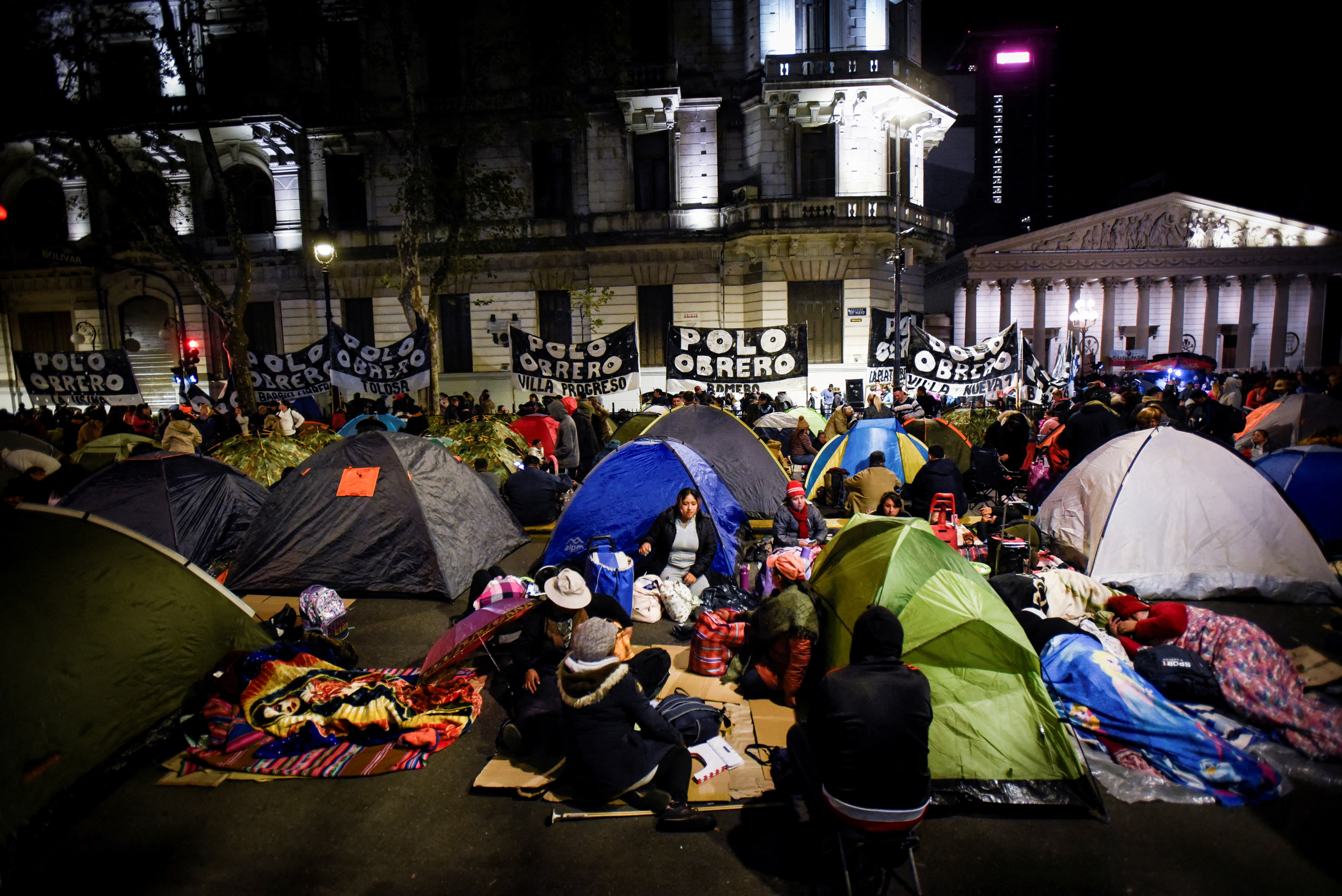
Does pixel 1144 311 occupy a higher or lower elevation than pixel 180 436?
higher

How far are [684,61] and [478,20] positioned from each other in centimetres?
735

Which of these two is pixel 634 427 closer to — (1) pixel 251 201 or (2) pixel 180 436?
(2) pixel 180 436

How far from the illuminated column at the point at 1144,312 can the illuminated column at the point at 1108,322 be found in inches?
54.1

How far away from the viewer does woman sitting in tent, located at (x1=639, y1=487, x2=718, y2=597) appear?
6930 mm

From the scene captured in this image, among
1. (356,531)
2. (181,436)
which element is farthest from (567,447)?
(181,436)

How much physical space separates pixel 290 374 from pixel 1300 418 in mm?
19568

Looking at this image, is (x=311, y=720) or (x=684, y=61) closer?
(x=311, y=720)

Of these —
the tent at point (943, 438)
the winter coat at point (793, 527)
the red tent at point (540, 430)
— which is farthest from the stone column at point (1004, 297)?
the winter coat at point (793, 527)

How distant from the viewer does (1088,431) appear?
942 cm

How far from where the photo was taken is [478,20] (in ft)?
74.6

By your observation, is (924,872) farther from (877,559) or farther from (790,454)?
(790,454)

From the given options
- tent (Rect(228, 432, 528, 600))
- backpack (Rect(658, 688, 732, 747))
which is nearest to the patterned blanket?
backpack (Rect(658, 688, 732, 747))

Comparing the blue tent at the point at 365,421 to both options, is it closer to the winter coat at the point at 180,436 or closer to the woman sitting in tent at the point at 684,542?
the winter coat at the point at 180,436

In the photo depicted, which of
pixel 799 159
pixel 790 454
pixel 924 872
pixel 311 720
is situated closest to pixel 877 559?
pixel 924 872
